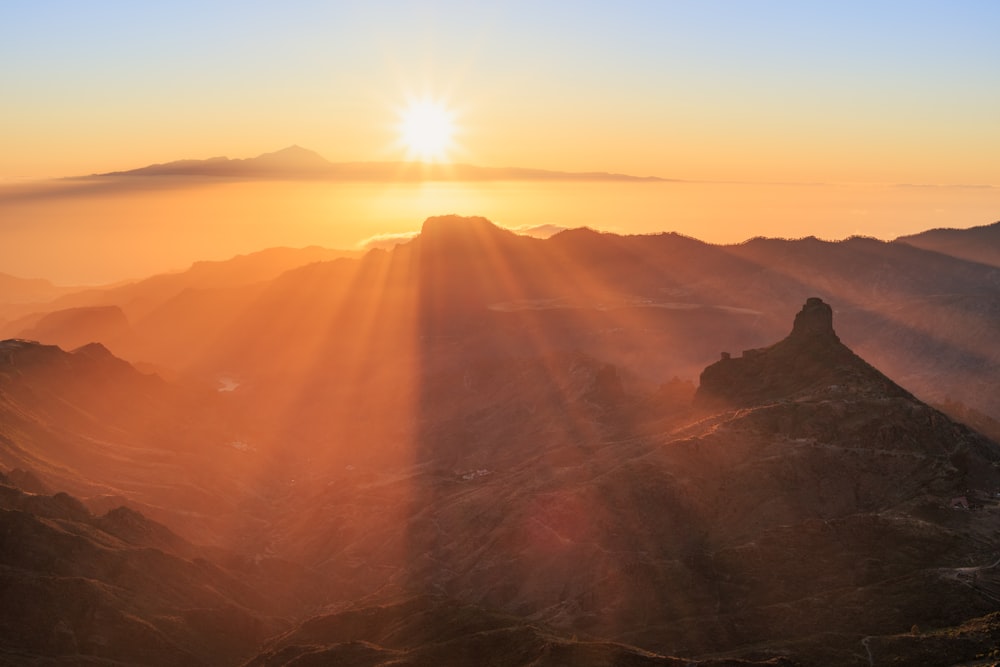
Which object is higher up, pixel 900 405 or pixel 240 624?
pixel 900 405

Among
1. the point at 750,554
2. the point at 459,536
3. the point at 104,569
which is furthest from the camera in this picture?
the point at 459,536

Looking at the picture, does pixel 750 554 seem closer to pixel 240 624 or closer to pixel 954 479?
pixel 954 479

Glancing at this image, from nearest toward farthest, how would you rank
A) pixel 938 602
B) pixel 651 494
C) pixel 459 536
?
1. pixel 938 602
2. pixel 651 494
3. pixel 459 536

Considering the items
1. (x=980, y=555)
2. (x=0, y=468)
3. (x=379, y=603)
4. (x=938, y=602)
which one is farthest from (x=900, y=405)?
(x=0, y=468)

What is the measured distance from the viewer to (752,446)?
17800 cm

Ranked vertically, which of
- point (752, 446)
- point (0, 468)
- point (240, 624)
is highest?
point (752, 446)

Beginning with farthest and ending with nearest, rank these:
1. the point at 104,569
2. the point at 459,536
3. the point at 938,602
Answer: the point at 459,536, the point at 104,569, the point at 938,602

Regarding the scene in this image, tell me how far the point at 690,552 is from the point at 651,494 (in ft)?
54.7

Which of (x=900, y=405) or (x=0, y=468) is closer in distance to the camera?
(x=900, y=405)

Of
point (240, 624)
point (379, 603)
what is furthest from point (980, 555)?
point (240, 624)

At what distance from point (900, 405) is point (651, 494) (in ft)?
141

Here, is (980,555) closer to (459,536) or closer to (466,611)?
(466,611)

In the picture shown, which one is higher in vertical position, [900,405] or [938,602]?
[900,405]

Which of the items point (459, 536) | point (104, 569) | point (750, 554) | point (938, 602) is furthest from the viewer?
point (459, 536)
